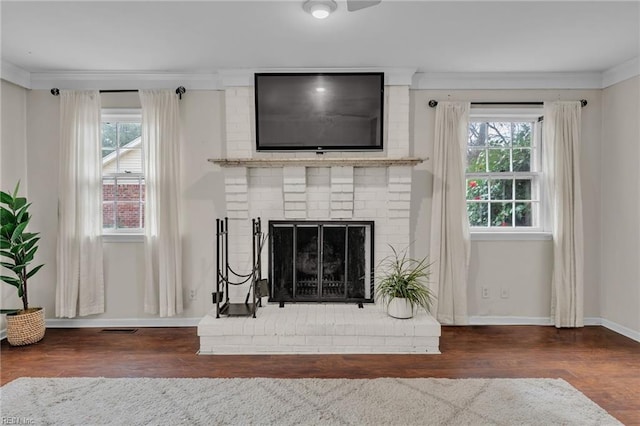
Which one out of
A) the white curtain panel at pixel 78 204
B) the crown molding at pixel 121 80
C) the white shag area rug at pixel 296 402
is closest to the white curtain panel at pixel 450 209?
the white shag area rug at pixel 296 402

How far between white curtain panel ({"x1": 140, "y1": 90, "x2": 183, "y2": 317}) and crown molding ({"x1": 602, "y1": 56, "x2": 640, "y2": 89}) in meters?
4.07

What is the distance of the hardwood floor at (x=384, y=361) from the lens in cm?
259

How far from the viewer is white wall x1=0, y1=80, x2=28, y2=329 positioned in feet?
11.0

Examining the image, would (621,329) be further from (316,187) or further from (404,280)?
(316,187)

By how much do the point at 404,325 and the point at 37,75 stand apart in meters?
4.05

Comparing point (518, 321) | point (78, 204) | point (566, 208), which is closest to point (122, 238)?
point (78, 204)

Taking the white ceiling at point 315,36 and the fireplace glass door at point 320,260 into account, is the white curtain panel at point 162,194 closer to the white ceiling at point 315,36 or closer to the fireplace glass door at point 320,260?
the white ceiling at point 315,36

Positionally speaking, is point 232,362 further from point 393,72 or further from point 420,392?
point 393,72

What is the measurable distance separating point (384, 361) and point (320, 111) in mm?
2203

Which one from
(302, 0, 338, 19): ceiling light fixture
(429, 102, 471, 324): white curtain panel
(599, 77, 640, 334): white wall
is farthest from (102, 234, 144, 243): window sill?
(599, 77, 640, 334): white wall

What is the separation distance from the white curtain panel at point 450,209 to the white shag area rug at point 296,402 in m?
1.13

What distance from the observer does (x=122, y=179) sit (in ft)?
12.2

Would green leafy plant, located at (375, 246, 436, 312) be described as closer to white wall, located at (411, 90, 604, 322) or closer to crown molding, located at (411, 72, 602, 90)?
white wall, located at (411, 90, 604, 322)

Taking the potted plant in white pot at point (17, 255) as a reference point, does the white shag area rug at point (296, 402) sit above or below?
below
